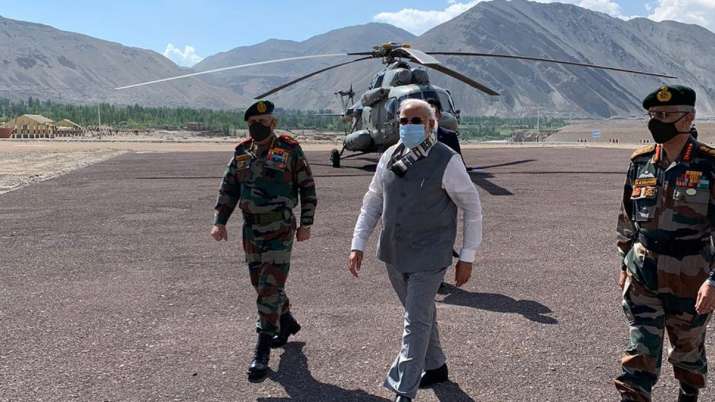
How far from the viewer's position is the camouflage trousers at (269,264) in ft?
15.8

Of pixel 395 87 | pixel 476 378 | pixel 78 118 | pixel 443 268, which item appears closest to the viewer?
pixel 443 268

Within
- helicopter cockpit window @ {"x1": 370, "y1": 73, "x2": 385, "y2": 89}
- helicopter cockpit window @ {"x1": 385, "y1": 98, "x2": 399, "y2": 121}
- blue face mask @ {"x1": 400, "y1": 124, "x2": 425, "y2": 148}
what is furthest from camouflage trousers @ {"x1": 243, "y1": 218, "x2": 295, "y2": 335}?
helicopter cockpit window @ {"x1": 370, "y1": 73, "x2": 385, "y2": 89}

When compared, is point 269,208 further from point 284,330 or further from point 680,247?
point 680,247

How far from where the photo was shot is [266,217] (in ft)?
15.9

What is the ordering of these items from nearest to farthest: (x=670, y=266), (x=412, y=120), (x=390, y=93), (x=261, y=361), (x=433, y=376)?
(x=670, y=266) < (x=412, y=120) < (x=433, y=376) < (x=261, y=361) < (x=390, y=93)

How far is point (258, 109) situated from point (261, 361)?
6.49ft

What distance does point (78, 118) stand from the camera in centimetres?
11500

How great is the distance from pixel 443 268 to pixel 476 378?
1.06 meters

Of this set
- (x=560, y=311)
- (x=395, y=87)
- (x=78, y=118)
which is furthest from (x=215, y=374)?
(x=78, y=118)

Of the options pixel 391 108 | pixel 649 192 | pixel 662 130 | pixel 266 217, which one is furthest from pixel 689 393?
pixel 391 108

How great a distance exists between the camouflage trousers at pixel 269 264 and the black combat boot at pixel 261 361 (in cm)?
7

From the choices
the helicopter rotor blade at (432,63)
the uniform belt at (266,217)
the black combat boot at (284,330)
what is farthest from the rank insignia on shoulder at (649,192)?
the helicopter rotor blade at (432,63)

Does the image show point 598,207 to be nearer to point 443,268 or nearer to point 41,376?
point 443,268

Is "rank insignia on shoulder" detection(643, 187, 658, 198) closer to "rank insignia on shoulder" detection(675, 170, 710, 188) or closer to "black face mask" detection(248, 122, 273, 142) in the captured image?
"rank insignia on shoulder" detection(675, 170, 710, 188)
